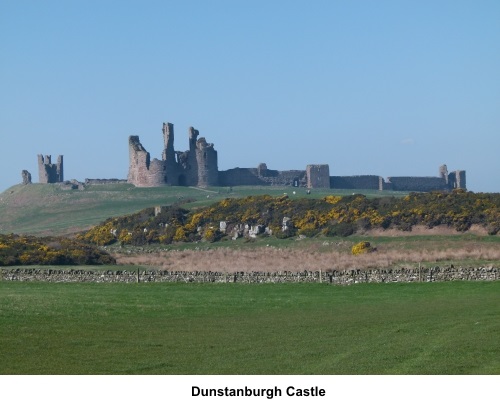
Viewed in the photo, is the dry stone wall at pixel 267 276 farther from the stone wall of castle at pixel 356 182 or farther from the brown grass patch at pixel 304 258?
the stone wall of castle at pixel 356 182

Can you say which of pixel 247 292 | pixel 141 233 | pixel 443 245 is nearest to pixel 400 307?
pixel 247 292

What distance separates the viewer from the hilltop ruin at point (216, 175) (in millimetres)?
102625

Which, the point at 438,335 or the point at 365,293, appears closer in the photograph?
the point at 438,335

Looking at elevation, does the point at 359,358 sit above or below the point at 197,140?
below

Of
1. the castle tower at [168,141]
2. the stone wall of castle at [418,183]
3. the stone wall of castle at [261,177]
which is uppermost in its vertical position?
the castle tower at [168,141]

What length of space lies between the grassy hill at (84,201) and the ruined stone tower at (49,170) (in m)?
5.46

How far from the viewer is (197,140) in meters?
105

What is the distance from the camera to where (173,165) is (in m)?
104

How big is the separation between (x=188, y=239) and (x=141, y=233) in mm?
3695

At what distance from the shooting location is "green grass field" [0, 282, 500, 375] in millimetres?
15984

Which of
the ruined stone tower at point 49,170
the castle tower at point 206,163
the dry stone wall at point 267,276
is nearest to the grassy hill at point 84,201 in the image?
the castle tower at point 206,163

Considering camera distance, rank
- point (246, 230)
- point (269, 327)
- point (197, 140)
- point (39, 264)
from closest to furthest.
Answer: point (269, 327) → point (39, 264) → point (246, 230) → point (197, 140)

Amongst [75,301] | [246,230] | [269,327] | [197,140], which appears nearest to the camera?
[269,327]

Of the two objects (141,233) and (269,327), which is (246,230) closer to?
(141,233)
